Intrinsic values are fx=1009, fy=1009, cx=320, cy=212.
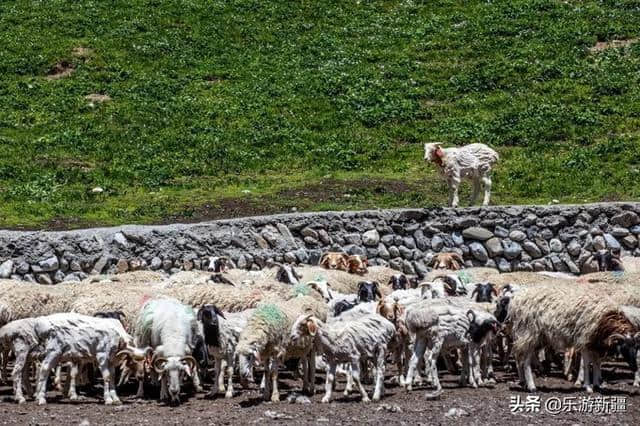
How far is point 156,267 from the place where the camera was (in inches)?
870

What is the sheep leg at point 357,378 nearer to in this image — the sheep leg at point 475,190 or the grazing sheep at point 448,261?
the grazing sheep at point 448,261

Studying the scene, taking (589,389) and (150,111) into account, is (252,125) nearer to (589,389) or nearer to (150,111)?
(150,111)

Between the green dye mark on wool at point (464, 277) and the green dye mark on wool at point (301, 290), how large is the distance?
336 cm

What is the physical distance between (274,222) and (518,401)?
1146 centimetres

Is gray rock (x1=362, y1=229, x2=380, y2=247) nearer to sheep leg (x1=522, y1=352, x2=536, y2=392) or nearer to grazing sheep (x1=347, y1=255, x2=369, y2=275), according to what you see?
grazing sheep (x1=347, y1=255, x2=369, y2=275)

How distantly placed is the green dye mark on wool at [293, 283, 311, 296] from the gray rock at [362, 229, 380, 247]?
6330mm

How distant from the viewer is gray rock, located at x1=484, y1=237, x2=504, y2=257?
24109 millimetres

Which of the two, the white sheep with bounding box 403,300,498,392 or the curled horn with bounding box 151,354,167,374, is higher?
the white sheep with bounding box 403,300,498,392

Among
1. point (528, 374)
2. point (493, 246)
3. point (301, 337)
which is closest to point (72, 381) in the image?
point (301, 337)

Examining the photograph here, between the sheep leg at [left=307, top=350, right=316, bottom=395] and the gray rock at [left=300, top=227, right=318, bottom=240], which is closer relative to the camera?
the sheep leg at [left=307, top=350, right=316, bottom=395]

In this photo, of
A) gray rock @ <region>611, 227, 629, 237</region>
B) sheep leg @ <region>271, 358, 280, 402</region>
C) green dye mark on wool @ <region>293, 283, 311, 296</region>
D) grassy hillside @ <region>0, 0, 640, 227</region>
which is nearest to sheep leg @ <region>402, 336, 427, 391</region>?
sheep leg @ <region>271, 358, 280, 402</region>

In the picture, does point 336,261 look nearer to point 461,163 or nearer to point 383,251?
point 383,251

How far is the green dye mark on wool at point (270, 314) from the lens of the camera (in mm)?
13391

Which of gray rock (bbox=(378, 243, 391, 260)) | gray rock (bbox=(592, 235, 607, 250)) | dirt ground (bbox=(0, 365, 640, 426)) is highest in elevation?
gray rock (bbox=(592, 235, 607, 250))
